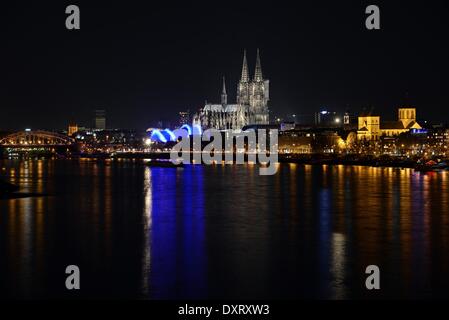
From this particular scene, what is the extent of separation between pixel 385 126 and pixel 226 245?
84.8 m

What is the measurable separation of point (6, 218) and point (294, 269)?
967 cm

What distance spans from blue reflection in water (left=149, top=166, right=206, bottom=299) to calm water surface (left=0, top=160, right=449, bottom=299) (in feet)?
0.08

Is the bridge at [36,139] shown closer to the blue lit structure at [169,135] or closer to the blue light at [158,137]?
the blue light at [158,137]

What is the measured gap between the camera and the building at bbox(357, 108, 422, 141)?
95.5 metres

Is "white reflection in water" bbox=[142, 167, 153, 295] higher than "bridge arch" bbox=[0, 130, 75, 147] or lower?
lower

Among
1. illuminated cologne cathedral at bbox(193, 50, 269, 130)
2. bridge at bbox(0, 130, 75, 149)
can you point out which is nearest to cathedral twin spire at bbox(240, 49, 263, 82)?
illuminated cologne cathedral at bbox(193, 50, 269, 130)

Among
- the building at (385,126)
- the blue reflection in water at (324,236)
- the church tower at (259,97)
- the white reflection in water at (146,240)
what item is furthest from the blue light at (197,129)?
the blue reflection in water at (324,236)

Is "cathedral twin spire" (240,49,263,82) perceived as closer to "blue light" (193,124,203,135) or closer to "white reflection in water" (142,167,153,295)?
"blue light" (193,124,203,135)

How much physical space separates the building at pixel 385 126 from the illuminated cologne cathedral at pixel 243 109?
2114 centimetres

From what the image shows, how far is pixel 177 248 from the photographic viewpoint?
14.6 metres

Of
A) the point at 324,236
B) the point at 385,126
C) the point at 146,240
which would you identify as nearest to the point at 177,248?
the point at 146,240

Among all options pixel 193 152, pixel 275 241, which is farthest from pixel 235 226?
pixel 193 152

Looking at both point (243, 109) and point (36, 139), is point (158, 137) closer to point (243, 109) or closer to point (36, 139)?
point (243, 109)
